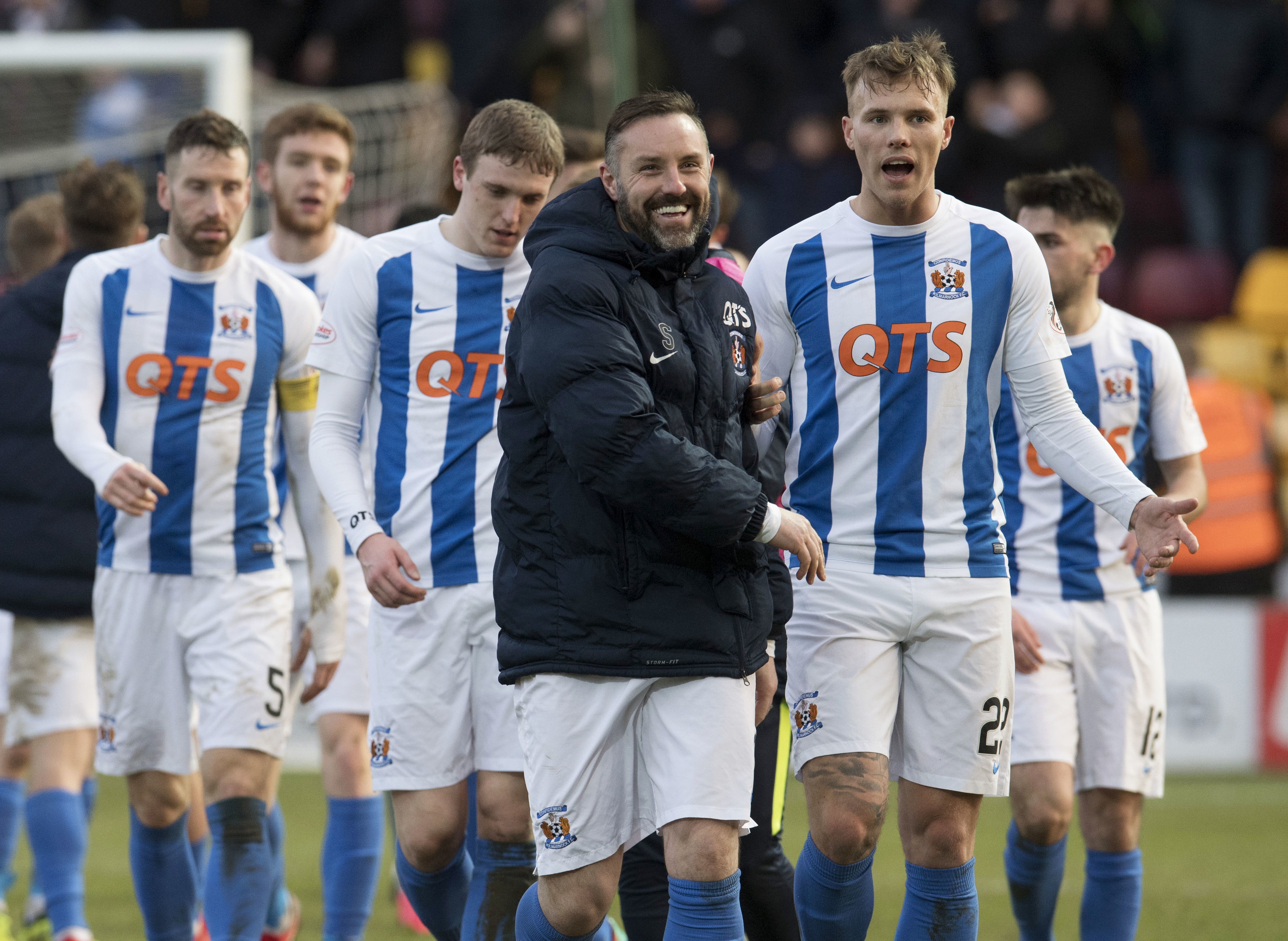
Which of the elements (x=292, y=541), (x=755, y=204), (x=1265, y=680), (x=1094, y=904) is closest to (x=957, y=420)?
(x=1094, y=904)

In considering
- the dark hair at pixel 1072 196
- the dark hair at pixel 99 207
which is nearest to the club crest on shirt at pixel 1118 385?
the dark hair at pixel 1072 196

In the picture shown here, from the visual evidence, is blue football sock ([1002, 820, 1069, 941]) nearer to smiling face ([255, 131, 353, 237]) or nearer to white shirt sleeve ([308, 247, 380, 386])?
white shirt sleeve ([308, 247, 380, 386])

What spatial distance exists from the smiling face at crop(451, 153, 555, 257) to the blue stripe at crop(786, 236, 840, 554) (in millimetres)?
751

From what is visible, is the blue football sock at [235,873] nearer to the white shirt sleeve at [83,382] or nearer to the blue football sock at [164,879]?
the blue football sock at [164,879]

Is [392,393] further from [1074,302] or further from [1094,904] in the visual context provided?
[1094,904]

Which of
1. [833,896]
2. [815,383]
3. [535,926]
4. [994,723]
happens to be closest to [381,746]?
[535,926]

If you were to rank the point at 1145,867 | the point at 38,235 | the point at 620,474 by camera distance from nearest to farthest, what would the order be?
the point at 620,474
the point at 38,235
the point at 1145,867

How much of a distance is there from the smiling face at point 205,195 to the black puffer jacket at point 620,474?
Answer: 5.26ft

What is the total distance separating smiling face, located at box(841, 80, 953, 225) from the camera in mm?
4020

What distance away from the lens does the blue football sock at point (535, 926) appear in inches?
145

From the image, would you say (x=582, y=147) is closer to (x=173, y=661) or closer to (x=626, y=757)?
(x=173, y=661)

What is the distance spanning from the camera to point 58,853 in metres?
5.46

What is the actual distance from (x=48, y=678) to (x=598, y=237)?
2982 mm

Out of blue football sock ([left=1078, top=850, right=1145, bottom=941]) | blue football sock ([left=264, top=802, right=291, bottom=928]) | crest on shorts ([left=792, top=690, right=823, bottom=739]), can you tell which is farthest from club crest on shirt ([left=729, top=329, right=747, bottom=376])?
blue football sock ([left=264, top=802, right=291, bottom=928])
